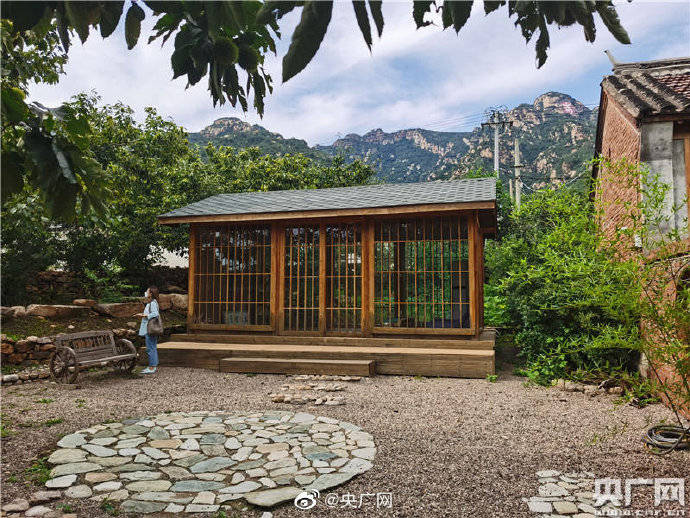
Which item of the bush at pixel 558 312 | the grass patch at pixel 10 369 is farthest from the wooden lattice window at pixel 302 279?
the grass patch at pixel 10 369

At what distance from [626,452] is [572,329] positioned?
126 inches

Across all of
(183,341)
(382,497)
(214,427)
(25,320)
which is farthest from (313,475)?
(25,320)

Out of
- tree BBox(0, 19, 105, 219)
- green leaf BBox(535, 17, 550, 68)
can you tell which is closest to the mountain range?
tree BBox(0, 19, 105, 219)

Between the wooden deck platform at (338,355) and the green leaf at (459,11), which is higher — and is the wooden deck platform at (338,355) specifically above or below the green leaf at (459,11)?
below

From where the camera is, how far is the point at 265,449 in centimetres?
404

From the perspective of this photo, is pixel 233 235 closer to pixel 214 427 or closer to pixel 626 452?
pixel 214 427

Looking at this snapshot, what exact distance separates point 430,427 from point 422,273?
363cm

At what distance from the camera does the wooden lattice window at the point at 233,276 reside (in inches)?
352

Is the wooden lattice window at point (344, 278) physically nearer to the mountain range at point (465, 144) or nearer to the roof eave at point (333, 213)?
the roof eave at point (333, 213)

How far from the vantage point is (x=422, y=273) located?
26.1 feet

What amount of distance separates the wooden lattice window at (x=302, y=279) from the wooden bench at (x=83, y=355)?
9.29ft

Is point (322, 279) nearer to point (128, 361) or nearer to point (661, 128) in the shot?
point (128, 361)

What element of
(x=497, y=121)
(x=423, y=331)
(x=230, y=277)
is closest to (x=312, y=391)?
(x=423, y=331)

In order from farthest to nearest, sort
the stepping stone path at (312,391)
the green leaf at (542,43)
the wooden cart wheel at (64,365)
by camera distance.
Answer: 1. the wooden cart wheel at (64,365)
2. the stepping stone path at (312,391)
3. the green leaf at (542,43)
